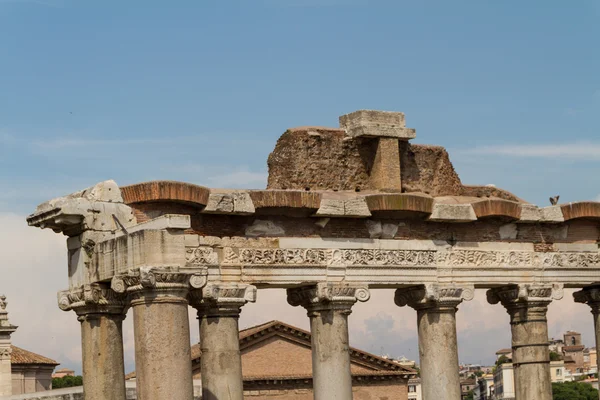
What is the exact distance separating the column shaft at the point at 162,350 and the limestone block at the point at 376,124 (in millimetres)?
6228

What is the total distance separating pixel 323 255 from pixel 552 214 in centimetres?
459

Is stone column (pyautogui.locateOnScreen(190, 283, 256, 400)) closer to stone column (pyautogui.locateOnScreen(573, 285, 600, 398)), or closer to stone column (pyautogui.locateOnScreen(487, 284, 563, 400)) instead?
stone column (pyautogui.locateOnScreen(487, 284, 563, 400))

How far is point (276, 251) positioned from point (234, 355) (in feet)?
5.77

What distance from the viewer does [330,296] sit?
69.4 ft

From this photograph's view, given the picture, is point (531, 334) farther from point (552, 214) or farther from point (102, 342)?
point (102, 342)

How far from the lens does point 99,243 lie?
18859 millimetres

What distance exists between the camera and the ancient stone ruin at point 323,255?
57.6 feet

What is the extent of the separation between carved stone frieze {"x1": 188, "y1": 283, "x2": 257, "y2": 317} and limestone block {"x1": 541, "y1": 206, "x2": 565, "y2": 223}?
5.85 metres

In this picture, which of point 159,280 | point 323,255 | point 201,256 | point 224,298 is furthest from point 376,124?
point 159,280

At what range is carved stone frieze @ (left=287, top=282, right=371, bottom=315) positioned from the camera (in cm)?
2114

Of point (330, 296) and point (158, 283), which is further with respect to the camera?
point (330, 296)

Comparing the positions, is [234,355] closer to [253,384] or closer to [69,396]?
[69,396]

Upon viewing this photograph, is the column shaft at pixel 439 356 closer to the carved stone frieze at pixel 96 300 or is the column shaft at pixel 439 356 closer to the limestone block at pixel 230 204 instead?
the limestone block at pixel 230 204

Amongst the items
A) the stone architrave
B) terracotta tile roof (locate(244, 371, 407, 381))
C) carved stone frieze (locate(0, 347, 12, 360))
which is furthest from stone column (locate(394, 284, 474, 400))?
terracotta tile roof (locate(244, 371, 407, 381))
